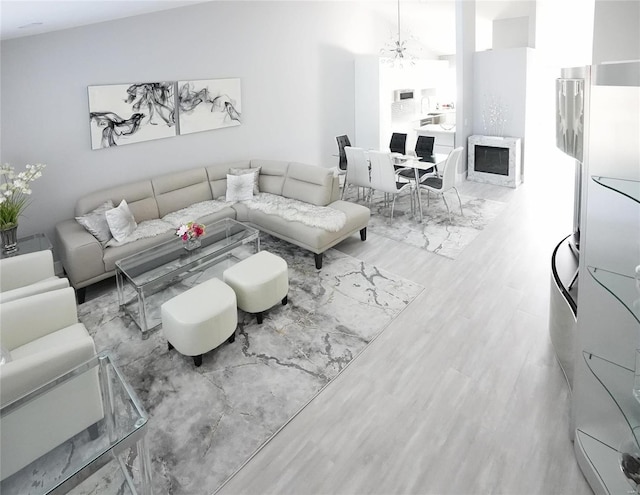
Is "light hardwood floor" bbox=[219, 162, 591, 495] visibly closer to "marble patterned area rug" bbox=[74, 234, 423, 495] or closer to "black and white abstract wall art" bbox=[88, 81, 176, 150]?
"marble patterned area rug" bbox=[74, 234, 423, 495]

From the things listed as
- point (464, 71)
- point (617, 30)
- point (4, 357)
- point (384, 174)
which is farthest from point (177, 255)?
point (464, 71)

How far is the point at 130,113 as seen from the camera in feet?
16.6

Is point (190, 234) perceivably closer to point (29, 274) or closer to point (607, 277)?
point (29, 274)

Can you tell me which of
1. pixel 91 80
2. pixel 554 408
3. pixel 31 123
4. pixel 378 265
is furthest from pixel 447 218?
pixel 31 123

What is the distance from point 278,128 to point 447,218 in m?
3.15

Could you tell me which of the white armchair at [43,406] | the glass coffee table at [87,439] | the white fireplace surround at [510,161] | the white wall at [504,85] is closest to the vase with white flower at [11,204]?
the white armchair at [43,406]

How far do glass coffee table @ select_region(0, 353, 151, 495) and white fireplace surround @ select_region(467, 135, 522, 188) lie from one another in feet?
23.7

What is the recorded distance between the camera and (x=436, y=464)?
2285 millimetres

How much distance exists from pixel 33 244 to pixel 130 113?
6.28 ft

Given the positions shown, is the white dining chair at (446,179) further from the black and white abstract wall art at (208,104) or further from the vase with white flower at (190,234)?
the vase with white flower at (190,234)

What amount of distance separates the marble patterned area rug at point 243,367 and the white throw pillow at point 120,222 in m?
0.63

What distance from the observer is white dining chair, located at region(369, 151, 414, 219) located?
5746 mm

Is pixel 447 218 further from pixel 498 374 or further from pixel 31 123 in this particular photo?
pixel 31 123

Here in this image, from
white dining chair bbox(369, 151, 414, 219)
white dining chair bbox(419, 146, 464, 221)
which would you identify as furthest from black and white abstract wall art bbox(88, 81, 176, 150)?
white dining chair bbox(419, 146, 464, 221)
